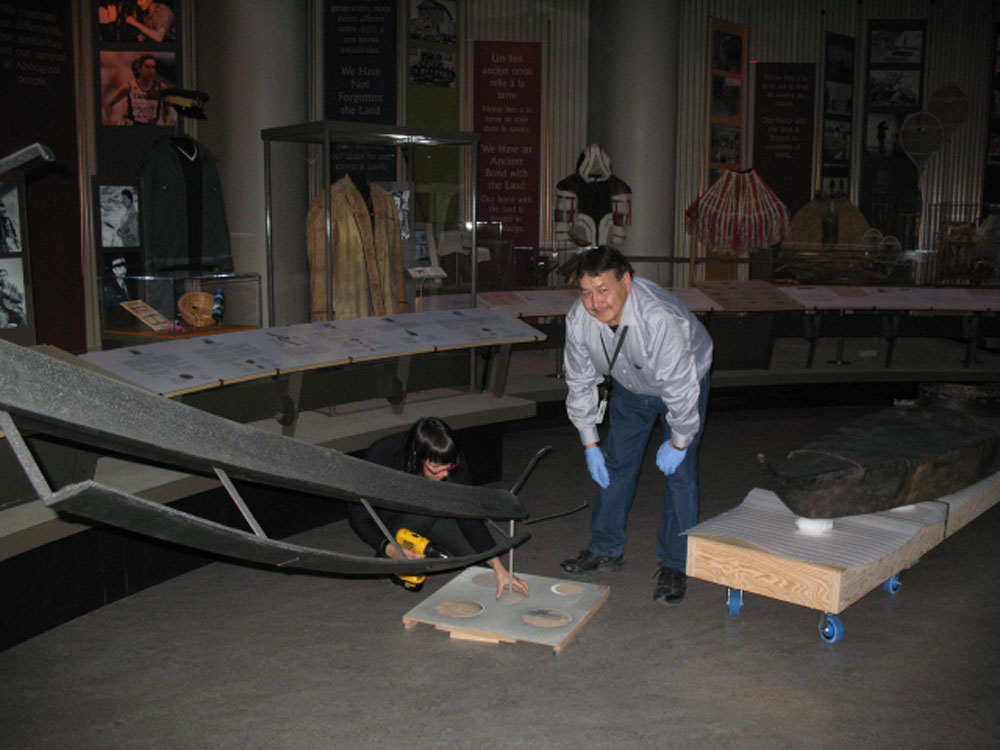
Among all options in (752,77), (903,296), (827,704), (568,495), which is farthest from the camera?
(752,77)

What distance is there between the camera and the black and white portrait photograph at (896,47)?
1186 cm

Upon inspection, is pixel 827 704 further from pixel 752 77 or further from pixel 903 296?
pixel 752 77

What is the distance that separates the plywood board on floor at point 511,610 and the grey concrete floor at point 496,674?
0.20 ft

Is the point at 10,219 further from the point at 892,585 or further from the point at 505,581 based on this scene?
the point at 892,585

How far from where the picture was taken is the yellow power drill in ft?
10.7

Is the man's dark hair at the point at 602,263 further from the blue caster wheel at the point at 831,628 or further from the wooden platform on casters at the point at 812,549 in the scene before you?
the blue caster wheel at the point at 831,628

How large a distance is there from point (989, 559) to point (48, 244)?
5.76 meters

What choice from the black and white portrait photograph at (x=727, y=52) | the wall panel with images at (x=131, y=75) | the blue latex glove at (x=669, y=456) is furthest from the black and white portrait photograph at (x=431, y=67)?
the blue latex glove at (x=669, y=456)

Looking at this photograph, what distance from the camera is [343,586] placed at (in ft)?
12.4

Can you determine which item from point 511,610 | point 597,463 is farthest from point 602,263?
point 511,610

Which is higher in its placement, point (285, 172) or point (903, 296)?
point (285, 172)

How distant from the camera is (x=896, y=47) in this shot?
11922mm

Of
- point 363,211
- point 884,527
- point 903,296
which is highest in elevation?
point 363,211

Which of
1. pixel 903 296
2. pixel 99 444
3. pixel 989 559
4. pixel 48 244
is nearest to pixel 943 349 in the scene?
pixel 903 296
